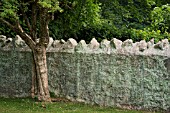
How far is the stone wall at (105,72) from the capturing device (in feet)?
31.3

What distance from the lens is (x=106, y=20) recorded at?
1562cm

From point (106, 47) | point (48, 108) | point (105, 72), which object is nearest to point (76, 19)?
point (106, 47)

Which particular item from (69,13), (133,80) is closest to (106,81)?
(133,80)

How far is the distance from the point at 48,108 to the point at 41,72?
100 centimetres

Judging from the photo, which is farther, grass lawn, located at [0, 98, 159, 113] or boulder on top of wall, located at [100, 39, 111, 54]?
boulder on top of wall, located at [100, 39, 111, 54]

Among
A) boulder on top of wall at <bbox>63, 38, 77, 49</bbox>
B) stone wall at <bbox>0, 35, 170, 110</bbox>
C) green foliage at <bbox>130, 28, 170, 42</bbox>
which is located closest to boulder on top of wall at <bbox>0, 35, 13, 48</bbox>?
stone wall at <bbox>0, 35, 170, 110</bbox>

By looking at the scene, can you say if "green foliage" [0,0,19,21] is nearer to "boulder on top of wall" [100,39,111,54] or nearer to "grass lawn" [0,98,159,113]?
"grass lawn" [0,98,159,113]

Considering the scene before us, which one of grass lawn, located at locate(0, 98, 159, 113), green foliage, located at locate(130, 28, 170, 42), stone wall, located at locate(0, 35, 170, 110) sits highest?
green foliage, located at locate(130, 28, 170, 42)

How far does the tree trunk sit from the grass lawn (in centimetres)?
28

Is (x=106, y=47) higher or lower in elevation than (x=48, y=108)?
higher

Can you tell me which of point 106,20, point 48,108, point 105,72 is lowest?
point 48,108

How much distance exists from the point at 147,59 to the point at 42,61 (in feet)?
8.58

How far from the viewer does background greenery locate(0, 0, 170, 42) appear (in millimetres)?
12469

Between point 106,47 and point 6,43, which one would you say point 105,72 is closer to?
point 106,47
